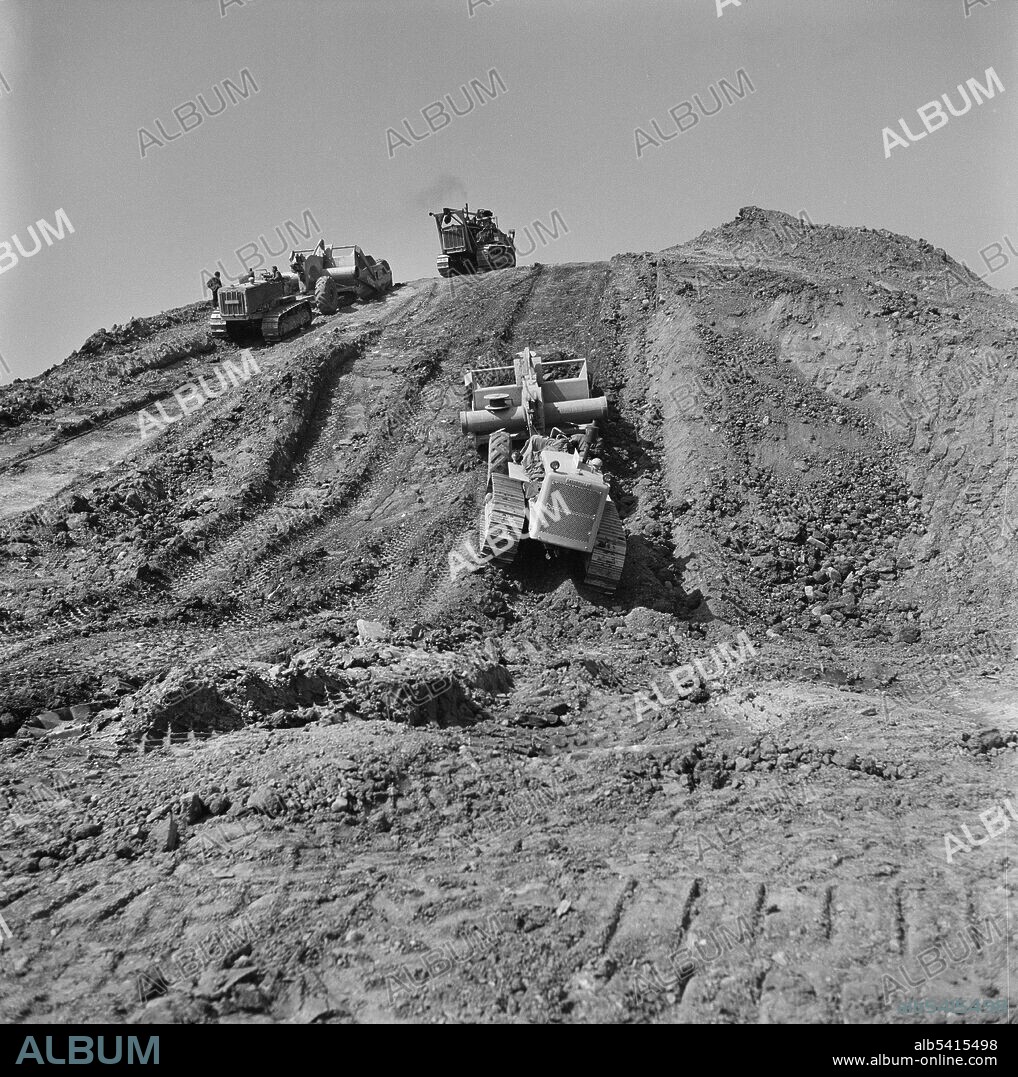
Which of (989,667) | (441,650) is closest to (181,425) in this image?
(441,650)

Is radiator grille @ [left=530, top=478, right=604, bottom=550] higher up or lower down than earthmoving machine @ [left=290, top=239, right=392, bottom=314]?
lower down

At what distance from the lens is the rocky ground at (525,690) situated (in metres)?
4.28

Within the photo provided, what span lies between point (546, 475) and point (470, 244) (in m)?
18.4

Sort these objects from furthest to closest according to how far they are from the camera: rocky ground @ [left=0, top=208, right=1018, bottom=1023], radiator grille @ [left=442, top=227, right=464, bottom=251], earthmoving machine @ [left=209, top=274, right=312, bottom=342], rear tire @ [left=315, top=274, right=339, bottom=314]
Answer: radiator grille @ [left=442, top=227, right=464, bottom=251]
rear tire @ [left=315, top=274, right=339, bottom=314]
earthmoving machine @ [left=209, top=274, right=312, bottom=342]
rocky ground @ [left=0, top=208, right=1018, bottom=1023]

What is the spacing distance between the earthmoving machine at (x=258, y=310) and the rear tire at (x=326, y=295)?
4.61ft

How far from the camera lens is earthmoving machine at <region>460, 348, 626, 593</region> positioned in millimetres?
9578

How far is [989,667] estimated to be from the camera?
8.41 meters

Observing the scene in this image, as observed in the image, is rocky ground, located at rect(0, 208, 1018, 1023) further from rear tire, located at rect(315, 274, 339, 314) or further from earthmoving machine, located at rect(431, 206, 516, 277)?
earthmoving machine, located at rect(431, 206, 516, 277)

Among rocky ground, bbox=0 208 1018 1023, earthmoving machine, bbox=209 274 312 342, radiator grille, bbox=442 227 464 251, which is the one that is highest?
radiator grille, bbox=442 227 464 251

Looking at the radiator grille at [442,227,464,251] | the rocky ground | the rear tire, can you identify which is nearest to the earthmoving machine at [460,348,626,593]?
→ the rocky ground

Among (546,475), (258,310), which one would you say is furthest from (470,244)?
(546,475)
